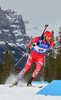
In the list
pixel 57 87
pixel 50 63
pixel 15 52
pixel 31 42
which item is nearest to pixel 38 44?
pixel 31 42

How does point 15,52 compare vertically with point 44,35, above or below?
below

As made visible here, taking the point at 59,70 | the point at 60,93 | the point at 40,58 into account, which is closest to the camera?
the point at 60,93

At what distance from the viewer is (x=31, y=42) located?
530 centimetres

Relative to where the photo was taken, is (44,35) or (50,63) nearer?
(44,35)

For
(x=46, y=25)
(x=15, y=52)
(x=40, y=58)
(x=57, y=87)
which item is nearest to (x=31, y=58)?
(x=40, y=58)

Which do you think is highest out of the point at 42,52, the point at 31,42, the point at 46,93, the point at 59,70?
the point at 31,42

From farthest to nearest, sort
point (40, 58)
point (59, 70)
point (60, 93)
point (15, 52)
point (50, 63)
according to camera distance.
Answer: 1. point (15, 52)
2. point (50, 63)
3. point (59, 70)
4. point (40, 58)
5. point (60, 93)

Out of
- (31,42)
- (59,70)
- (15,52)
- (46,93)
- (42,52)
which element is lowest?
(15,52)

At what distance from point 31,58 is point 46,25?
1184mm

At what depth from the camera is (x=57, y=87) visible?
287 cm

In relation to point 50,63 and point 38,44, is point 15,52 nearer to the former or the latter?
point 50,63

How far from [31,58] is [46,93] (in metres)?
2.54

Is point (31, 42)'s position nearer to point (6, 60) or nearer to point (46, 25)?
point (46, 25)

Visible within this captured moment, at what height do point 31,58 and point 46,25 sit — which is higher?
point 46,25
